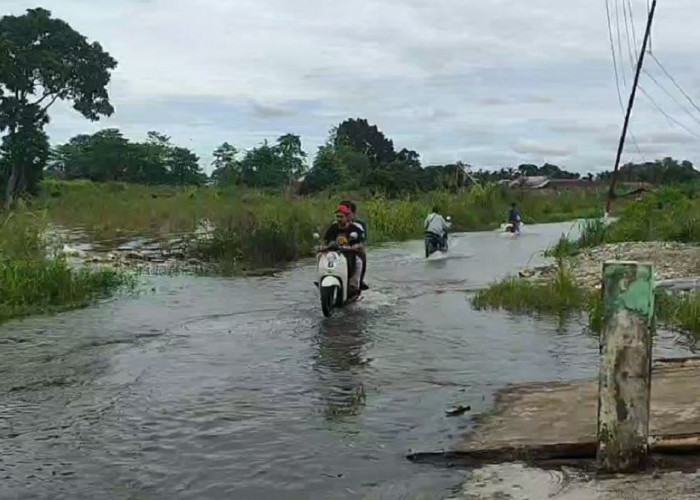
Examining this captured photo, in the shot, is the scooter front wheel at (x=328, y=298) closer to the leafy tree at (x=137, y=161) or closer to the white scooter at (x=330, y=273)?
the white scooter at (x=330, y=273)

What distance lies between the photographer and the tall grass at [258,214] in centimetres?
2138

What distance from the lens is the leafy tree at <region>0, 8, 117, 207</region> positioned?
132 feet

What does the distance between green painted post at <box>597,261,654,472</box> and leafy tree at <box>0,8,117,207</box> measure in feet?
122

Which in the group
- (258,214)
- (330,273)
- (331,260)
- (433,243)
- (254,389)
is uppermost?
(258,214)

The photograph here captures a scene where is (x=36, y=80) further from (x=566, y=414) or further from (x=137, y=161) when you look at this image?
(x=566, y=414)

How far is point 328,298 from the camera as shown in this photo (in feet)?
40.4

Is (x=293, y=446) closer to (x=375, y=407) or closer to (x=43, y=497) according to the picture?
(x=375, y=407)

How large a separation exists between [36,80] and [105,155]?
18.8m

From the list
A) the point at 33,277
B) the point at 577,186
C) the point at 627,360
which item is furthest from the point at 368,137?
the point at 627,360

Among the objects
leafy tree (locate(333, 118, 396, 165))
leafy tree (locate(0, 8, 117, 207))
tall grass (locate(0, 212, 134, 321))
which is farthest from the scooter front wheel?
leafy tree (locate(333, 118, 396, 165))

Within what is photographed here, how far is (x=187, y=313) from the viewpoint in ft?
44.0

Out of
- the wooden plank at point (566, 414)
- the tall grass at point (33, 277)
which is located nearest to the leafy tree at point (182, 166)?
the tall grass at point (33, 277)

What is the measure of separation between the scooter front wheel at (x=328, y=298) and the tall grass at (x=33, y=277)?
4.12 m

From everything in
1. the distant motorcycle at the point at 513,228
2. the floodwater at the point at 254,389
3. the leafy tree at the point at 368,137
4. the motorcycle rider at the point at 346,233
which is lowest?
the floodwater at the point at 254,389
